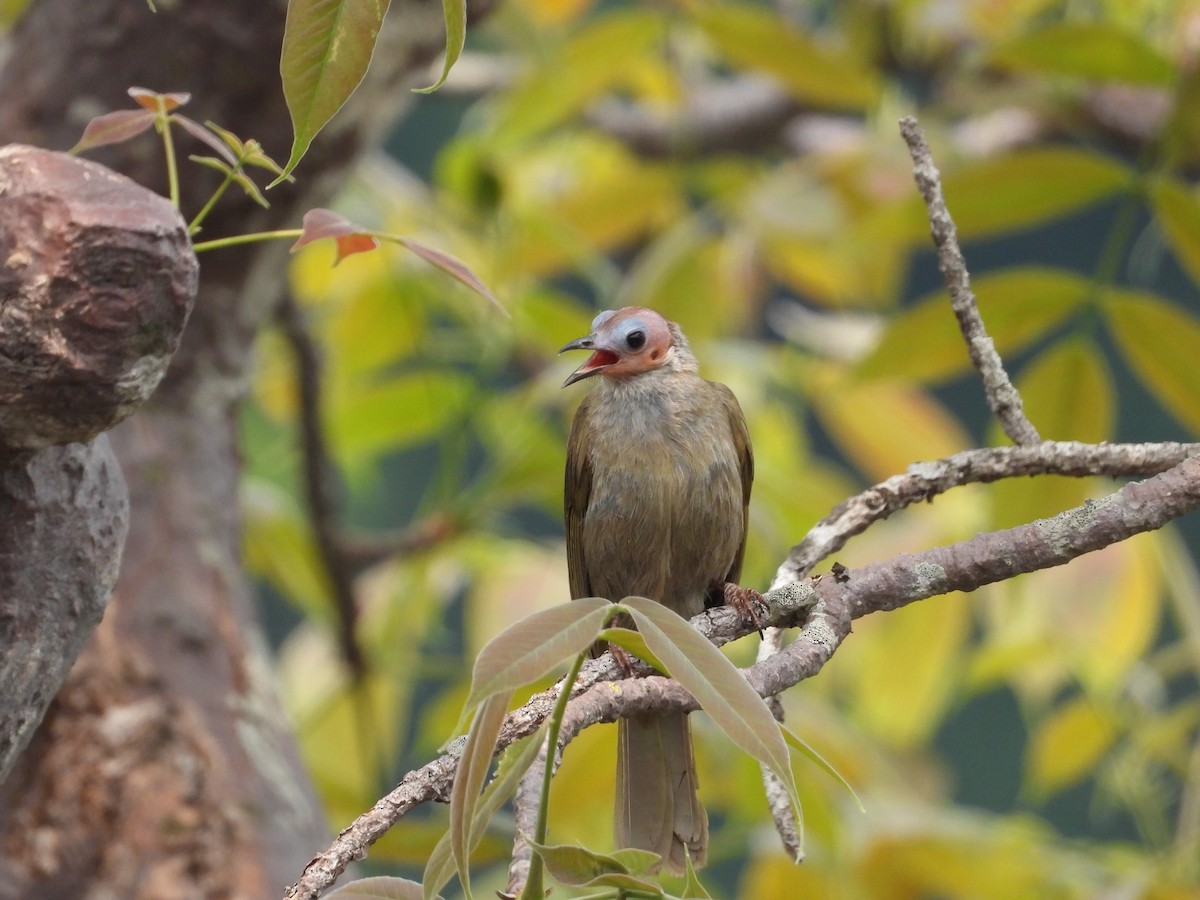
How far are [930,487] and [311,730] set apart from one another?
2133mm

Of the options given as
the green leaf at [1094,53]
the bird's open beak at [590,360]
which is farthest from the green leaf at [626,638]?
the green leaf at [1094,53]

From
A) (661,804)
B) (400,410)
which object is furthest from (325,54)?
(400,410)

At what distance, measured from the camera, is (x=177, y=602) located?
241 centimetres

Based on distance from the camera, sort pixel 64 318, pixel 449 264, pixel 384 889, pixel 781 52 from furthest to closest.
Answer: pixel 781 52 < pixel 449 264 < pixel 64 318 < pixel 384 889

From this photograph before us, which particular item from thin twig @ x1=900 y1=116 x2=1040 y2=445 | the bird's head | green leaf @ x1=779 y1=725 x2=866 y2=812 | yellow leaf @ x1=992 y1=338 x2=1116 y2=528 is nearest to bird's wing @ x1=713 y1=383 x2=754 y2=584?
the bird's head

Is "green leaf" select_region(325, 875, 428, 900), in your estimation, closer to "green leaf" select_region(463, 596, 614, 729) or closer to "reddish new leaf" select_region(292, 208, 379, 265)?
"green leaf" select_region(463, 596, 614, 729)

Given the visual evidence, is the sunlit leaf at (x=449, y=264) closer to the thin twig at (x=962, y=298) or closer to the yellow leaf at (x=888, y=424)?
the thin twig at (x=962, y=298)

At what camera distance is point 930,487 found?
1497 mm

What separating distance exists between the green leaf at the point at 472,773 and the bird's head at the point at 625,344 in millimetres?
1292

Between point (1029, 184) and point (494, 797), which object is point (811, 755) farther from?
point (1029, 184)

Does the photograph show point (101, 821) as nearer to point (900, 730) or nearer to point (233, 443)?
point (233, 443)

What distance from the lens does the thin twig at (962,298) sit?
1.51 m

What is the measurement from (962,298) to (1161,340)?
105 cm

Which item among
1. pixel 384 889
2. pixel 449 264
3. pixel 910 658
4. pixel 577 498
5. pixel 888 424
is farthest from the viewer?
pixel 888 424
